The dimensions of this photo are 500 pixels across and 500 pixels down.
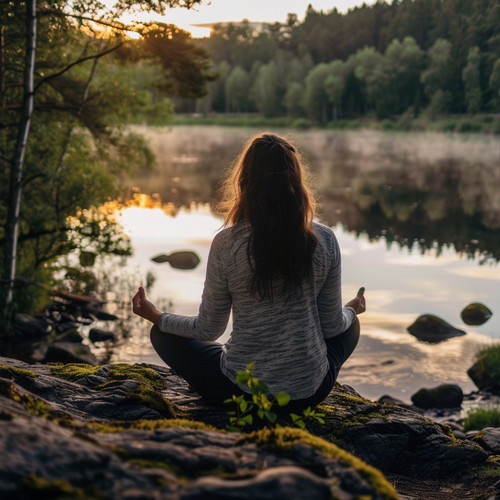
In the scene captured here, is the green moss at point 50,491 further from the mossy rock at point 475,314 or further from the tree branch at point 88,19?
the mossy rock at point 475,314

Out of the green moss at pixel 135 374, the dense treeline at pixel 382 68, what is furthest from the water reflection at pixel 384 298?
the dense treeline at pixel 382 68

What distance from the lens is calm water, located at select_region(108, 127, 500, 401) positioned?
489 inches

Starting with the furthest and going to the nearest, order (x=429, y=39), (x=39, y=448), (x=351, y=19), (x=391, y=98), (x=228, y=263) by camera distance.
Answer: (x=351, y=19), (x=429, y=39), (x=391, y=98), (x=228, y=263), (x=39, y=448)

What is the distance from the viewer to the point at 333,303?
3.86 metres

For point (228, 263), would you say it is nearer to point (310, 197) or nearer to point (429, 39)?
point (310, 197)

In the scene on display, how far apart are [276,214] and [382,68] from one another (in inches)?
3360

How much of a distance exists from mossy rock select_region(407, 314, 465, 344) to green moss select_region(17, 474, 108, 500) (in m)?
12.0

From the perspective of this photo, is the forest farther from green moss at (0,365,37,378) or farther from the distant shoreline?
the distant shoreline

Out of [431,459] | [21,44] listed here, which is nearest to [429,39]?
[21,44]

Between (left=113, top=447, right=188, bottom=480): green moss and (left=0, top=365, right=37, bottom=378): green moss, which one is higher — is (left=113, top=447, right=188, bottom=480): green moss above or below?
above

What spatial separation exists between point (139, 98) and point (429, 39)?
85896mm

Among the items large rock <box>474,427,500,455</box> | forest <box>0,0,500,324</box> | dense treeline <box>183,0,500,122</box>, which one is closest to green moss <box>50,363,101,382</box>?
large rock <box>474,427,500,455</box>

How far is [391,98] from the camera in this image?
8138 centimetres

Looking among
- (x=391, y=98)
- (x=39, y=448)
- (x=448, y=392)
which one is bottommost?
(x=448, y=392)
